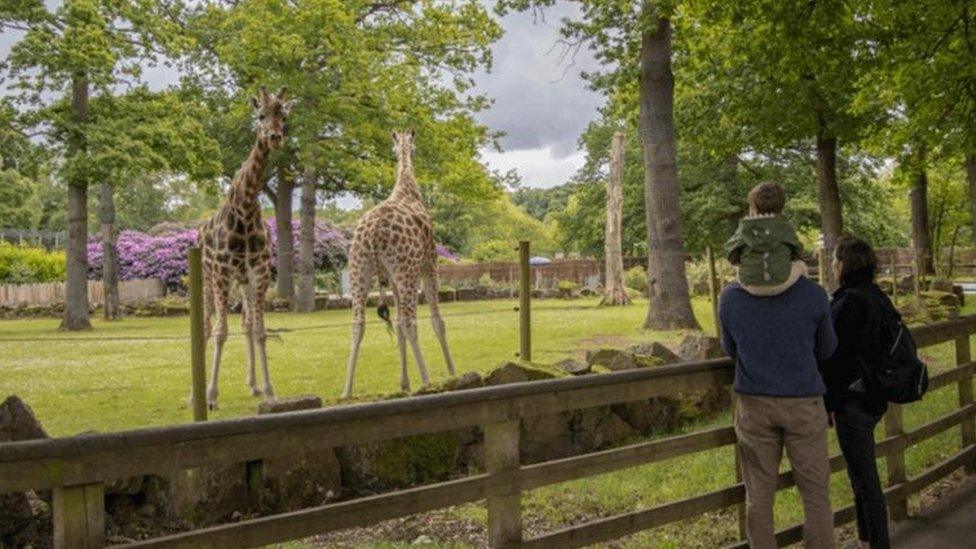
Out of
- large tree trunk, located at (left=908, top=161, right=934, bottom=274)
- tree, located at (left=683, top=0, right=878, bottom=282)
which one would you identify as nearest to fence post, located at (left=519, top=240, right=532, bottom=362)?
tree, located at (left=683, top=0, right=878, bottom=282)

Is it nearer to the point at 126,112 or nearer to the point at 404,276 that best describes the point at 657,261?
the point at 404,276

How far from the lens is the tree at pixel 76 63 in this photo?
81.7 feet

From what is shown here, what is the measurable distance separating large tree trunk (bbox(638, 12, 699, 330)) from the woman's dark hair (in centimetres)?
1280

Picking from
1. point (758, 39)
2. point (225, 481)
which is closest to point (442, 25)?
point (758, 39)

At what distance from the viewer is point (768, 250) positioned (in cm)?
466

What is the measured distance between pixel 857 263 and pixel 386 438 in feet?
10.1

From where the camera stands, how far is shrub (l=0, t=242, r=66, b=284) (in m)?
41.3

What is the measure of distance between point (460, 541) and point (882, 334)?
3271 mm

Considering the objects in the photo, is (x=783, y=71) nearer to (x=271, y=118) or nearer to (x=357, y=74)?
(x=271, y=118)

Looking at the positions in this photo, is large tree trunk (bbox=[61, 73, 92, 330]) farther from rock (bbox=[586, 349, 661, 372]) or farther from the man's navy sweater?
the man's navy sweater

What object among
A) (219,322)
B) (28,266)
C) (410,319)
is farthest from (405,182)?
(28,266)

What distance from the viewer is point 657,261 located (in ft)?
60.2

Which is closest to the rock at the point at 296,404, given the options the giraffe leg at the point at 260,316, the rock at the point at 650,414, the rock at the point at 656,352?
the giraffe leg at the point at 260,316

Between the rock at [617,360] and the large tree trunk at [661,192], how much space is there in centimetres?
827
